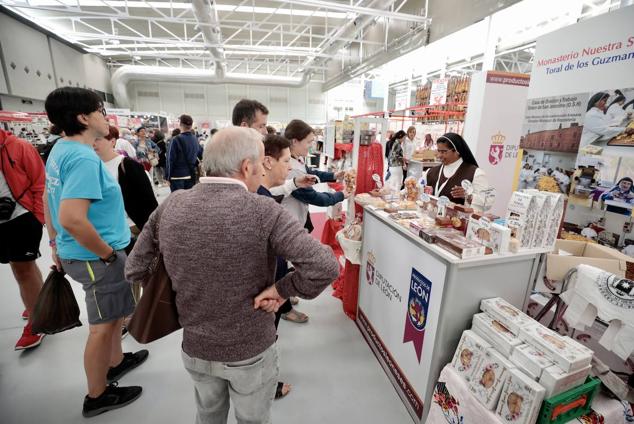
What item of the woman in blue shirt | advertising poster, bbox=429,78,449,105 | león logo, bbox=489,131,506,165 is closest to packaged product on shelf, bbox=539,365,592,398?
the woman in blue shirt

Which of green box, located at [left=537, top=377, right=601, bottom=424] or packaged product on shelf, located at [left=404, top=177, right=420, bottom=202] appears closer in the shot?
green box, located at [left=537, top=377, right=601, bottom=424]

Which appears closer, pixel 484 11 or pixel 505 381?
pixel 505 381

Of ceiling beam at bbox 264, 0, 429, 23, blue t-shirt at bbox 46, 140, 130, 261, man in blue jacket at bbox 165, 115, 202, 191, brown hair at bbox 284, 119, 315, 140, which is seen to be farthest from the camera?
ceiling beam at bbox 264, 0, 429, 23

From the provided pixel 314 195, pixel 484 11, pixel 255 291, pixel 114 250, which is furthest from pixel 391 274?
pixel 484 11

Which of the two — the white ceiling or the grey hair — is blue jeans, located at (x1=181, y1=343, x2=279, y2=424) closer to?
the grey hair

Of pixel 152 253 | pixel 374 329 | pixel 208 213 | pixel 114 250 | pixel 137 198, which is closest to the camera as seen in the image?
pixel 208 213

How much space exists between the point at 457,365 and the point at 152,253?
1.55 metres

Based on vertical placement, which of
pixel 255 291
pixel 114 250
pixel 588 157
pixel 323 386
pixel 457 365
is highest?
pixel 588 157

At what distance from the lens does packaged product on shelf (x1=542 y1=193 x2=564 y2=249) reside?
161 centimetres

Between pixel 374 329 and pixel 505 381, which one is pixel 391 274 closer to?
pixel 374 329

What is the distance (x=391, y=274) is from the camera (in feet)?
6.97

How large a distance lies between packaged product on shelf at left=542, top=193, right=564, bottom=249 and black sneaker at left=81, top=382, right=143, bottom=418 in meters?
2.66

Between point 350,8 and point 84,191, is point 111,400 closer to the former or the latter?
point 84,191

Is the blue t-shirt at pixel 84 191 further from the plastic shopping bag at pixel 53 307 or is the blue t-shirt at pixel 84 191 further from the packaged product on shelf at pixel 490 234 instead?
the packaged product on shelf at pixel 490 234
